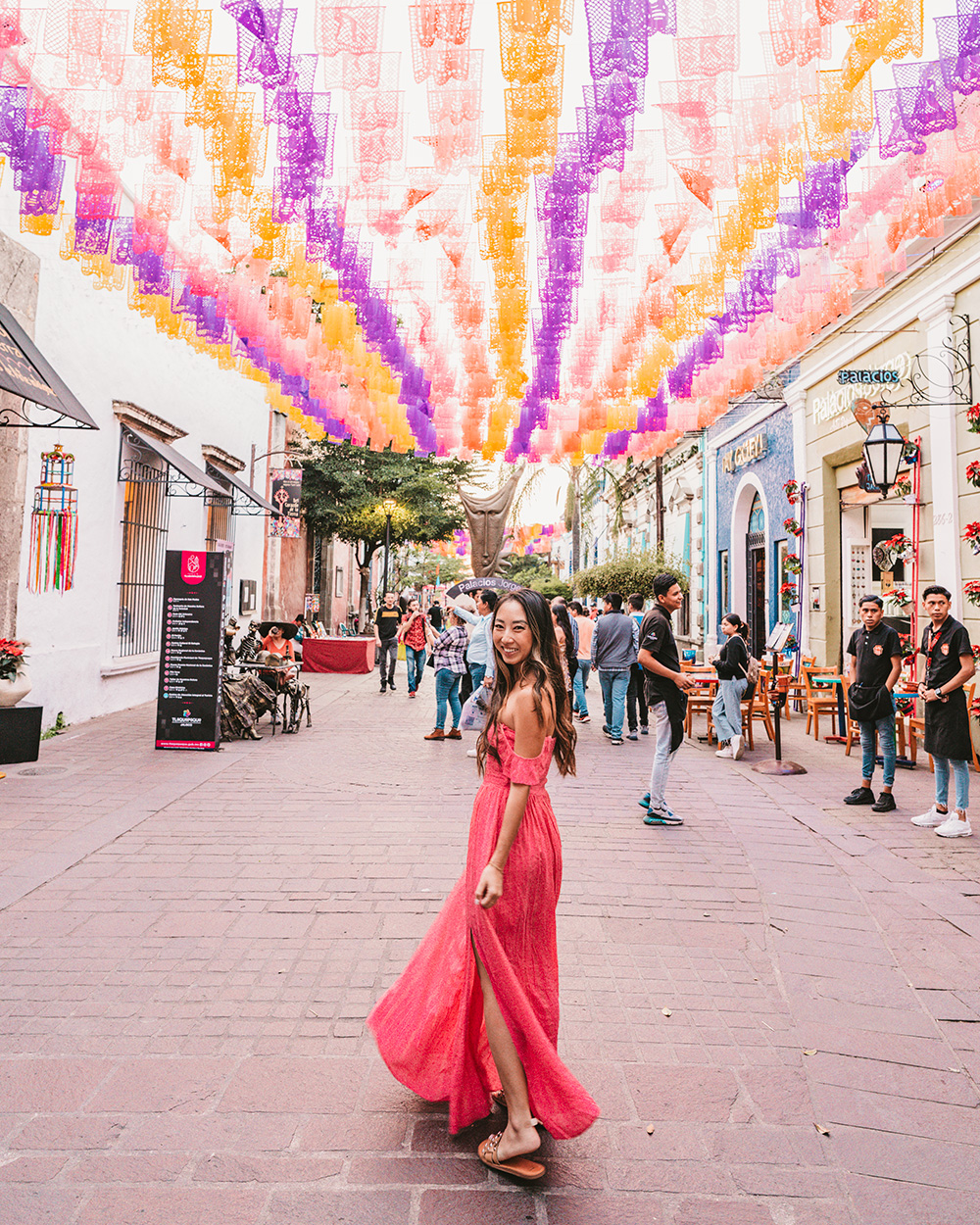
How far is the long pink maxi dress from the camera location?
237 centimetres

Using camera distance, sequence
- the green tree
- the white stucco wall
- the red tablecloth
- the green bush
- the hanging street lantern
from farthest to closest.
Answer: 1. the green tree
2. the red tablecloth
3. the green bush
4. the hanging street lantern
5. the white stucco wall

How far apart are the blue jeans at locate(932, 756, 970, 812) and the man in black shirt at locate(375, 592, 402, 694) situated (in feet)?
36.4

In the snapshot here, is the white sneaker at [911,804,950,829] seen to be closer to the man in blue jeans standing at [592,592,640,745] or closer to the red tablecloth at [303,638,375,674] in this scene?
the man in blue jeans standing at [592,592,640,745]

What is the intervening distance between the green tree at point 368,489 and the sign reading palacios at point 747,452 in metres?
8.85

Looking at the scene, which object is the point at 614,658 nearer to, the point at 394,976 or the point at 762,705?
the point at 762,705

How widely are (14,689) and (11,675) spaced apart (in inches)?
5.4

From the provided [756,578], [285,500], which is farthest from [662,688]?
[285,500]

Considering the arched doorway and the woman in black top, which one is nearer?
the woman in black top

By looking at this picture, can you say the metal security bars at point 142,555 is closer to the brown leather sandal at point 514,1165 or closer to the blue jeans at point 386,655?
the blue jeans at point 386,655

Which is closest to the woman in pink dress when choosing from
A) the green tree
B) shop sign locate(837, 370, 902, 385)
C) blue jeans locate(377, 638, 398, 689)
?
shop sign locate(837, 370, 902, 385)

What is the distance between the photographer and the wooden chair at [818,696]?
10844mm

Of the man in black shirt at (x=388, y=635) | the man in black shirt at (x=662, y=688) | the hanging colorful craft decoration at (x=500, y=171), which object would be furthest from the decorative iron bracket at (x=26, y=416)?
the man in black shirt at (x=388, y=635)

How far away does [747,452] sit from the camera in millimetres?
17750

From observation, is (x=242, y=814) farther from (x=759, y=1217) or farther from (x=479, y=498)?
(x=479, y=498)
